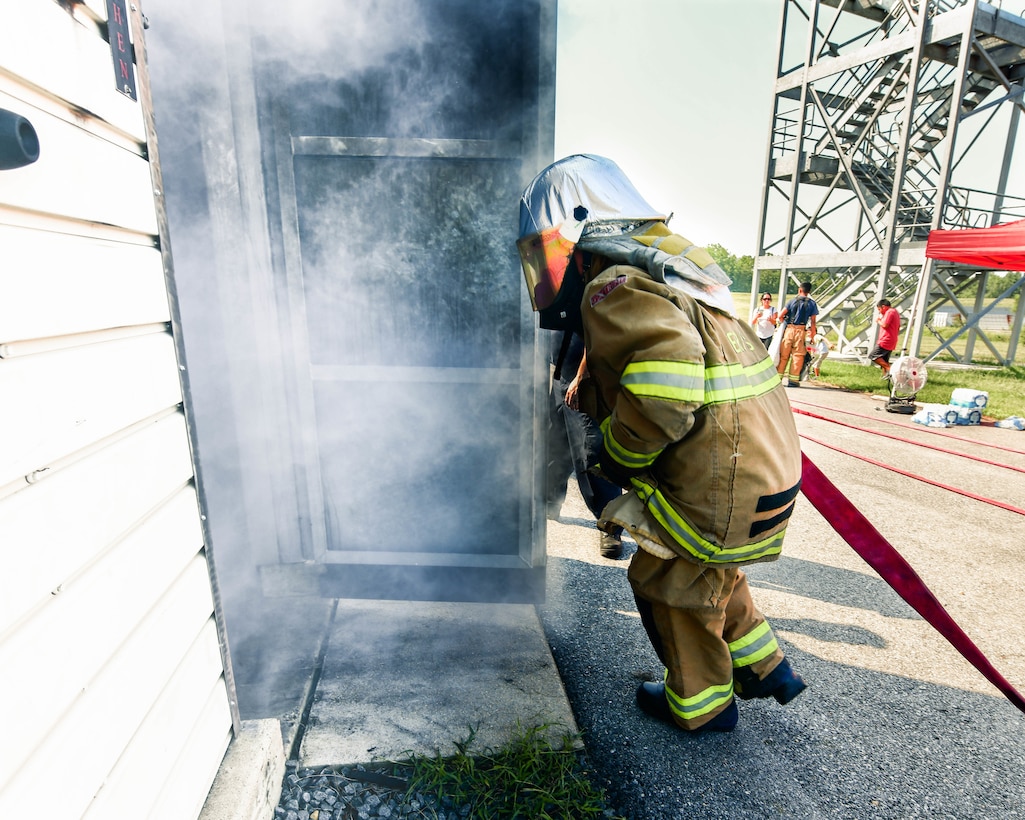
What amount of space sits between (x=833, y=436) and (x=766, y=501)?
5545mm

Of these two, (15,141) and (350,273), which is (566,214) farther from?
(15,141)

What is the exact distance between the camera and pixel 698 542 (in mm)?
1739

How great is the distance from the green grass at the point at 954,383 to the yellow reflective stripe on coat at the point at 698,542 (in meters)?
7.91

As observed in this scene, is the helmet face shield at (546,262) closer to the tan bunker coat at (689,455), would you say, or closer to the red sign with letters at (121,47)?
the tan bunker coat at (689,455)

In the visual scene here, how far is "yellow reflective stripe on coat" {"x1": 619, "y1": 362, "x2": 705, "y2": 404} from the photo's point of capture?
61.3 inches

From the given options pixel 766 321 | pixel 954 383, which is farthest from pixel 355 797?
pixel 766 321

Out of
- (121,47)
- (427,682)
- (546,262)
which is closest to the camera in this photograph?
(121,47)

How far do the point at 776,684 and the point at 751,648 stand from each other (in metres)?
0.16

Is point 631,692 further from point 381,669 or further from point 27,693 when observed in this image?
point 27,693

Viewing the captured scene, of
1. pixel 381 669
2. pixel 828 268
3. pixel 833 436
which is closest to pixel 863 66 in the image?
pixel 828 268

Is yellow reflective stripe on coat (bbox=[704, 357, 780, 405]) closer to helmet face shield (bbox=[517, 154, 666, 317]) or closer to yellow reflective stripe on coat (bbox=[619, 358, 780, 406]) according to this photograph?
yellow reflective stripe on coat (bbox=[619, 358, 780, 406])

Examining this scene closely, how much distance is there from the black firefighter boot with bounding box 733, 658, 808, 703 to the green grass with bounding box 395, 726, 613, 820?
2.29 ft

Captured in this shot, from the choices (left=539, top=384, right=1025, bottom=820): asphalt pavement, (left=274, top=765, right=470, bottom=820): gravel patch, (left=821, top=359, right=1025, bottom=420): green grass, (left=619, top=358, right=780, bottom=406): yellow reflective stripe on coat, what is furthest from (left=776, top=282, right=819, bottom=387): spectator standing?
(left=274, top=765, right=470, bottom=820): gravel patch

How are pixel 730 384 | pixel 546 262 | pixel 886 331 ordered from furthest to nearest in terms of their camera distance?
pixel 886 331 < pixel 546 262 < pixel 730 384
